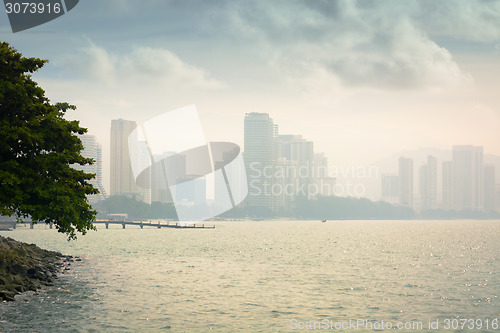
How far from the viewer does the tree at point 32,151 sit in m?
42.2

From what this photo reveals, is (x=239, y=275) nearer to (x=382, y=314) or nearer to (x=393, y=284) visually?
(x=393, y=284)

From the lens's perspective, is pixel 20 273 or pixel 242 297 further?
pixel 20 273

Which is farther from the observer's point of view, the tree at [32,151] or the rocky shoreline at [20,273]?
the tree at [32,151]

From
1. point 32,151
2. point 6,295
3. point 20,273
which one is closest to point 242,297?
point 6,295

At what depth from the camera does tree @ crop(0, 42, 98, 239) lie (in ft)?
138

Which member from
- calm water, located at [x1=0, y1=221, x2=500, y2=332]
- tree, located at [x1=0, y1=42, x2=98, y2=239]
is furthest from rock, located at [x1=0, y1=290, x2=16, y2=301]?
tree, located at [x1=0, y1=42, x2=98, y2=239]

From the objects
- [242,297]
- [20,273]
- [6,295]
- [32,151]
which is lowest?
[242,297]

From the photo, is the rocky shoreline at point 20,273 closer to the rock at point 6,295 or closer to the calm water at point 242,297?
the rock at point 6,295

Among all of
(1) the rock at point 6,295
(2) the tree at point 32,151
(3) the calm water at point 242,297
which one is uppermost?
(2) the tree at point 32,151

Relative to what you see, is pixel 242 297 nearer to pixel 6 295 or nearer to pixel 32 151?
pixel 6 295

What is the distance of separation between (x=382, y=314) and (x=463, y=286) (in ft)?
64.6

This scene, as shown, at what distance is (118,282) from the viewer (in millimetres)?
49031

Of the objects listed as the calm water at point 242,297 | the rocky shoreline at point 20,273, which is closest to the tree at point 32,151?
the rocky shoreline at point 20,273

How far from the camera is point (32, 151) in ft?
148
